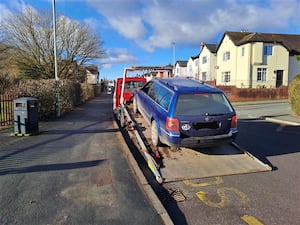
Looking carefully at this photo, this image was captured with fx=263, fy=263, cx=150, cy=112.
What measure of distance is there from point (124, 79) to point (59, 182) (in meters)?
7.00

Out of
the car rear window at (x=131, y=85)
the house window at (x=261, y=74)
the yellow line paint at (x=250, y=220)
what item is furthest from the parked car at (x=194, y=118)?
the house window at (x=261, y=74)

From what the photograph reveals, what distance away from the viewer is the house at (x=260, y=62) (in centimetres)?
3309

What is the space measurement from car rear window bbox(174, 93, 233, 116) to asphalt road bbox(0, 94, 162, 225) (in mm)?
1817

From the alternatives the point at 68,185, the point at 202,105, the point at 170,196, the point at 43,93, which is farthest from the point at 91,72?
the point at 170,196

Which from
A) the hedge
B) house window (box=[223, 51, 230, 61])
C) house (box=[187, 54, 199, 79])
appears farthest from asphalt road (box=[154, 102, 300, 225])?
house (box=[187, 54, 199, 79])

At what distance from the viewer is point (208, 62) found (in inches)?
1778

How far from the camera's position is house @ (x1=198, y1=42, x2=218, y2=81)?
145ft

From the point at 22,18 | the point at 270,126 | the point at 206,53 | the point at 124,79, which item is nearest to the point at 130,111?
the point at 124,79

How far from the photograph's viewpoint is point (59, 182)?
4910mm

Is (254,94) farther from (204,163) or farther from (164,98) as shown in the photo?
(204,163)

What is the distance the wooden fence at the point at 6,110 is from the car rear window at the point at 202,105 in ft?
26.1

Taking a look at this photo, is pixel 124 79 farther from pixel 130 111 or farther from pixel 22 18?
pixel 22 18

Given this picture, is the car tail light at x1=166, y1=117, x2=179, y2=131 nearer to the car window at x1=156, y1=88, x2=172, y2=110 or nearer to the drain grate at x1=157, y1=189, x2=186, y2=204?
the car window at x1=156, y1=88, x2=172, y2=110

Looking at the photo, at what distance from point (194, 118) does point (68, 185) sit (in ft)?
9.52
